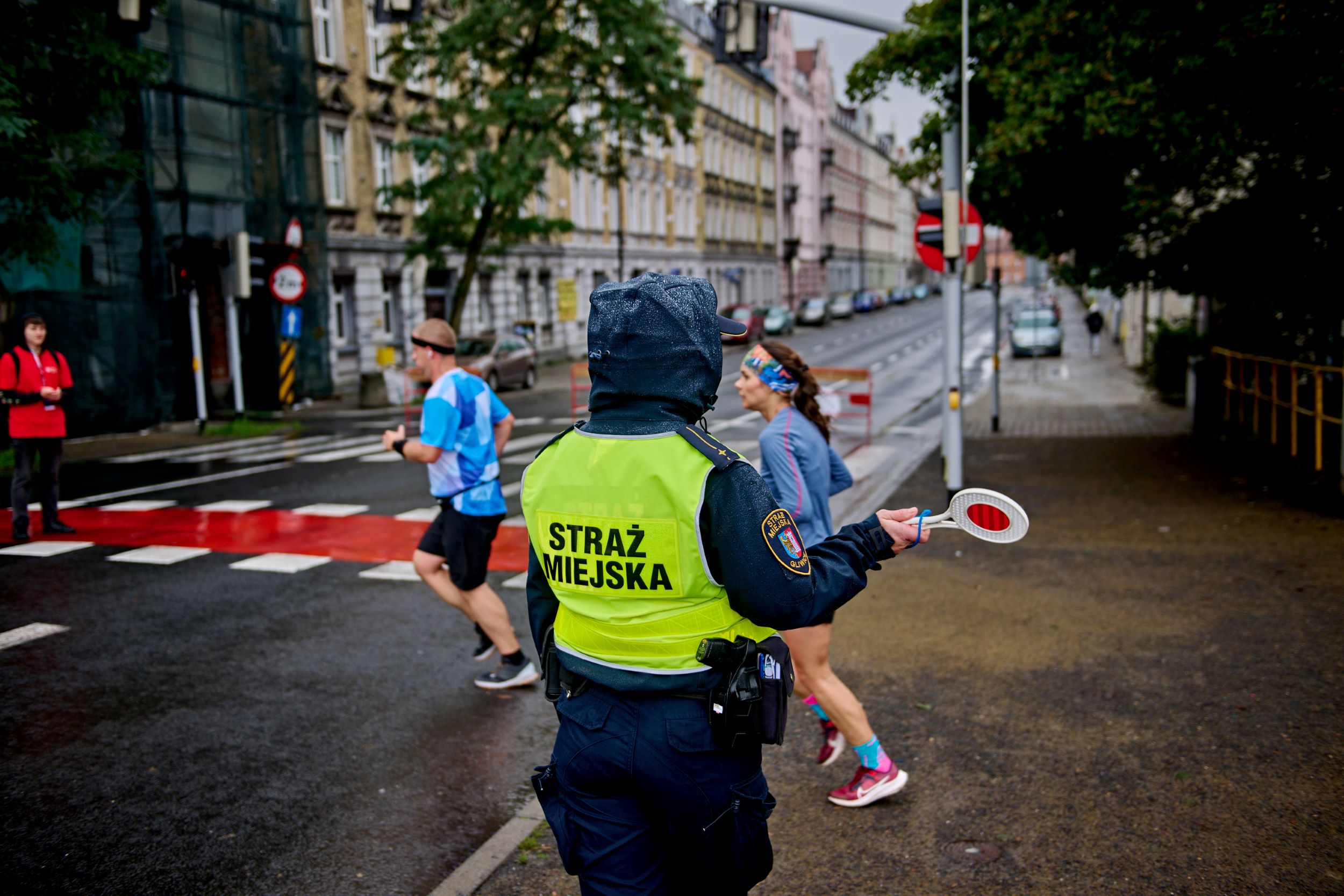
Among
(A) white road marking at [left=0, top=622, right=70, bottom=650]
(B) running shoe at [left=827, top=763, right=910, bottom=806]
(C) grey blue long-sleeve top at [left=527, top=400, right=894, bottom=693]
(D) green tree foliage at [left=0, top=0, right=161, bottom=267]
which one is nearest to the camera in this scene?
(C) grey blue long-sleeve top at [left=527, top=400, right=894, bottom=693]

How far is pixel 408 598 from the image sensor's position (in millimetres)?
7844

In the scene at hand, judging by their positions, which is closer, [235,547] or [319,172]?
[235,547]

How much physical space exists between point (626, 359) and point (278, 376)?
2330cm

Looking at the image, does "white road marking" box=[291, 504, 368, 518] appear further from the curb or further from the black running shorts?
the curb

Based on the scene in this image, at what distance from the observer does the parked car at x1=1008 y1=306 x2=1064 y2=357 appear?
119ft

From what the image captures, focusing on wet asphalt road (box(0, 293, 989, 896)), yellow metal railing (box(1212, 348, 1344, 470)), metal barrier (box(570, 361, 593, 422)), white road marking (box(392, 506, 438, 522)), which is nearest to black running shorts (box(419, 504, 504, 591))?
wet asphalt road (box(0, 293, 989, 896))

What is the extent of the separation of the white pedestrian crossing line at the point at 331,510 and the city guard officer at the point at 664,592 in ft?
30.1

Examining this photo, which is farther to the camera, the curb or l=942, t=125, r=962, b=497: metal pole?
l=942, t=125, r=962, b=497: metal pole

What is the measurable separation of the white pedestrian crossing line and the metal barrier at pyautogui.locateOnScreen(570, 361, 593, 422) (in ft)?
18.3

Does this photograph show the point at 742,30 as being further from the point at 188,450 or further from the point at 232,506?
the point at 188,450

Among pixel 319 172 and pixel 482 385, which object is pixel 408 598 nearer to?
pixel 482 385

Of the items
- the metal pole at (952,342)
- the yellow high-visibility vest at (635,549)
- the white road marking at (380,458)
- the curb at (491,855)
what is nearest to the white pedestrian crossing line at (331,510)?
the white road marking at (380,458)

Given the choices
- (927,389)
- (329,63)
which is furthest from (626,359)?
(329,63)

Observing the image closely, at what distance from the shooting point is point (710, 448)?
2.36 meters
